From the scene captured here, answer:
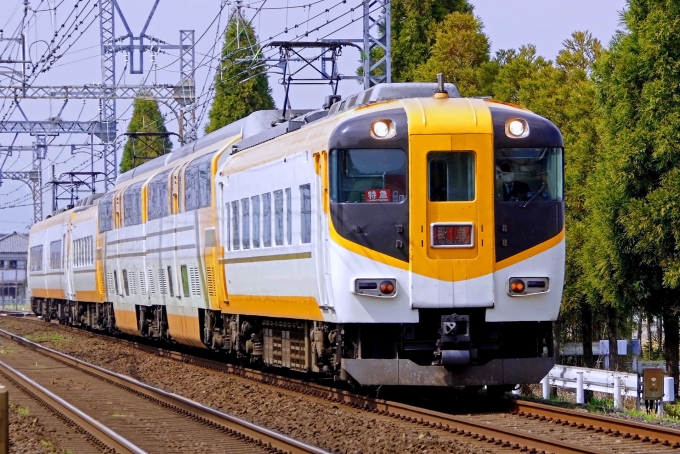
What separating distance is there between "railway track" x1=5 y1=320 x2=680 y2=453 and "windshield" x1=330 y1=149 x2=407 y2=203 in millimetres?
1989

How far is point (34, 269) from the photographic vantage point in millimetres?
41938

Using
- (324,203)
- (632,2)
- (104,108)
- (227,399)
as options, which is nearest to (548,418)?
(324,203)

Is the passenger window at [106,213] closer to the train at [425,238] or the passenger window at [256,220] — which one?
the passenger window at [256,220]

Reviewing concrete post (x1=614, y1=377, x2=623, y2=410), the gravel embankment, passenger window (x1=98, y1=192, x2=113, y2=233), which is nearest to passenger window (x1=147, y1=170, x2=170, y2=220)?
the gravel embankment

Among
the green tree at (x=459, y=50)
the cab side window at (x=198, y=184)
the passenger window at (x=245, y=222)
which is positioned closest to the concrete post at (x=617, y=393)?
the passenger window at (x=245, y=222)

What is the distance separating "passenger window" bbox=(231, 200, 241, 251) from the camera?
52.5 feet

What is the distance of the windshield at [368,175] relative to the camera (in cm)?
1199

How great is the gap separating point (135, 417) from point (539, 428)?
4453 mm

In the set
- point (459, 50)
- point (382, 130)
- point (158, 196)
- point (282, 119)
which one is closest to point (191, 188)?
point (282, 119)

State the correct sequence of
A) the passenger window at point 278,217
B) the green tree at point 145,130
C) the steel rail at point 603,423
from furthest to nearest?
1. the green tree at point 145,130
2. the passenger window at point 278,217
3. the steel rail at point 603,423

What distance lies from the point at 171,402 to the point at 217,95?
2797cm

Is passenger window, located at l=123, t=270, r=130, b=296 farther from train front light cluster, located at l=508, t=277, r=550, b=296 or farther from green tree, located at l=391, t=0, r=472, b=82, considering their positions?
train front light cluster, located at l=508, t=277, r=550, b=296

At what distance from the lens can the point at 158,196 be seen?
70.6 ft

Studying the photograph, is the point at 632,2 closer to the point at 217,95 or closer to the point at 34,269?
the point at 217,95
